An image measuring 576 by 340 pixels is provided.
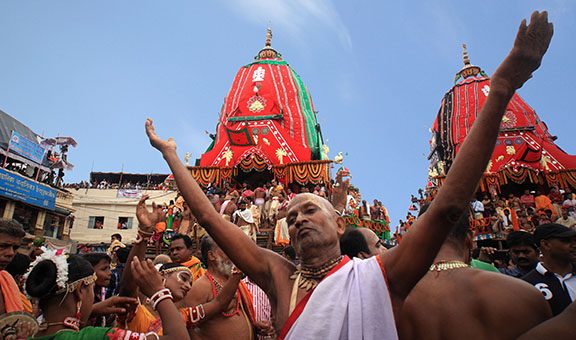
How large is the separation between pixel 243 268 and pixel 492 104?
1495mm

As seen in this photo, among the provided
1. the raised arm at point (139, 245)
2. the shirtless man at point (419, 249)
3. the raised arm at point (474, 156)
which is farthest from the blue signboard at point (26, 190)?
the raised arm at point (474, 156)

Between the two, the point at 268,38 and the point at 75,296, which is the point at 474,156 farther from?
the point at 268,38

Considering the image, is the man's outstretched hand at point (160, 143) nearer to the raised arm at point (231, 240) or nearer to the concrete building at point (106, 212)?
the raised arm at point (231, 240)

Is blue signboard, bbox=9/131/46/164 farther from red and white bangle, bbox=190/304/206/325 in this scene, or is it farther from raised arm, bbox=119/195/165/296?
red and white bangle, bbox=190/304/206/325

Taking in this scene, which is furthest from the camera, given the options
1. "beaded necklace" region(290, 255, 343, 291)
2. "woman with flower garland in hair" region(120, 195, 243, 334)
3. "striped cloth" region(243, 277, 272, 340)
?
"striped cloth" region(243, 277, 272, 340)


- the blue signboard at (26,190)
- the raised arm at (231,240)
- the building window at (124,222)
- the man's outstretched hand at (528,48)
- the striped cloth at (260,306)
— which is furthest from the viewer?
the building window at (124,222)

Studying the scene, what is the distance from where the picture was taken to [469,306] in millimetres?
1876

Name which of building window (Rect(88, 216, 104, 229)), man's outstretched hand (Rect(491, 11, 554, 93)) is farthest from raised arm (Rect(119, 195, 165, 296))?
building window (Rect(88, 216, 104, 229))

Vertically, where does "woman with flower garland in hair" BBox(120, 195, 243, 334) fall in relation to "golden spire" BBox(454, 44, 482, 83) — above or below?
below

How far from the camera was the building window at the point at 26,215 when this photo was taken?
24422mm

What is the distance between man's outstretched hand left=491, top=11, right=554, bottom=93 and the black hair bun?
273cm

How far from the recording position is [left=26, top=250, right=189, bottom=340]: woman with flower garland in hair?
2018 mm

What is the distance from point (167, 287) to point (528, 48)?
8.18 ft

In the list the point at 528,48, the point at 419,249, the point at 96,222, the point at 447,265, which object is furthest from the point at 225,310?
the point at 96,222
